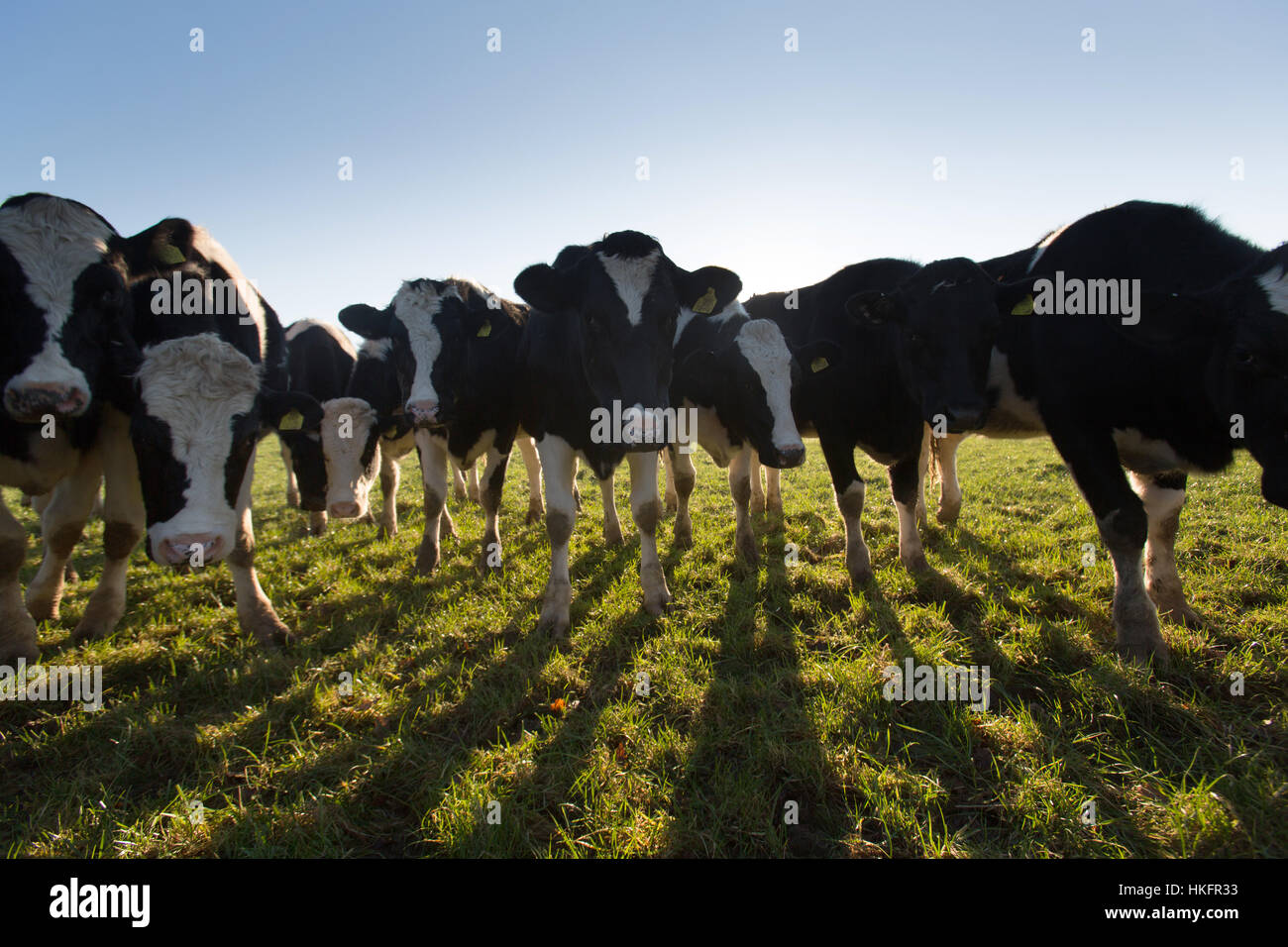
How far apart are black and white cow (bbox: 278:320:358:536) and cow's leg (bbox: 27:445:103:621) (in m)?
1.68

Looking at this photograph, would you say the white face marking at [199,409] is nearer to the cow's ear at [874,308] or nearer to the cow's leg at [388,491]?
the cow's leg at [388,491]

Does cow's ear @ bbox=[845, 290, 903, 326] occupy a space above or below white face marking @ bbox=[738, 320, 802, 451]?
above

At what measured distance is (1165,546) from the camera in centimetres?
430

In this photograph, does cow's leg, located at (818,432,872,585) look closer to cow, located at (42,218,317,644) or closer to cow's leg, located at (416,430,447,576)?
cow's leg, located at (416,430,447,576)

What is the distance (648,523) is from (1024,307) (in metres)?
3.28

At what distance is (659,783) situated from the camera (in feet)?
9.09

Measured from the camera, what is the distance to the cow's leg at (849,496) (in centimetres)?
534

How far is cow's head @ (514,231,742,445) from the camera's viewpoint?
4.30 meters

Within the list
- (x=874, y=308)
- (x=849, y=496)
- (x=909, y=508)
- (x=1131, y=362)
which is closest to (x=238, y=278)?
(x=874, y=308)

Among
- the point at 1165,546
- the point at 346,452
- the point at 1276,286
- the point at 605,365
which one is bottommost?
the point at 1165,546

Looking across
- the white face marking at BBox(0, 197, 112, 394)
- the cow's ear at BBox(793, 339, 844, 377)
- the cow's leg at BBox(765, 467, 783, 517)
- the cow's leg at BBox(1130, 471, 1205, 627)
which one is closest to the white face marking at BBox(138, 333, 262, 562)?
the white face marking at BBox(0, 197, 112, 394)

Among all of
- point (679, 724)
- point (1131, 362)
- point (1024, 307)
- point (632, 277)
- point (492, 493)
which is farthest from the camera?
point (492, 493)

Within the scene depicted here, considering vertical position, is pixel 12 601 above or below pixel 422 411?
below

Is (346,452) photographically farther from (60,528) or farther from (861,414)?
(861,414)
